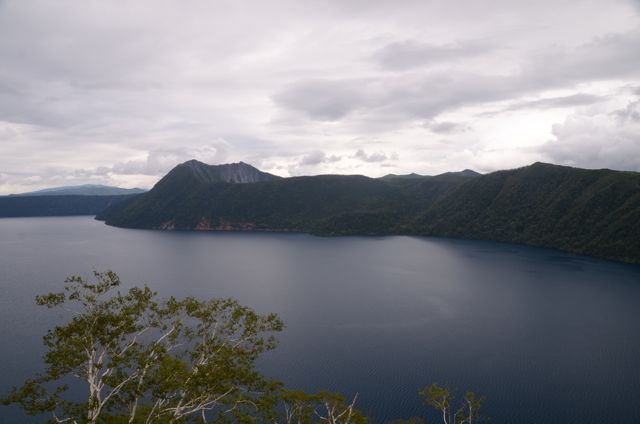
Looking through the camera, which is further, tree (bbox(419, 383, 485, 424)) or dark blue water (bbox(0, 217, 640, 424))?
dark blue water (bbox(0, 217, 640, 424))

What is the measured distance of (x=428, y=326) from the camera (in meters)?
90.7

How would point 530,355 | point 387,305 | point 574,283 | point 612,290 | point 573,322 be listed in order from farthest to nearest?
point 574,283, point 612,290, point 387,305, point 573,322, point 530,355

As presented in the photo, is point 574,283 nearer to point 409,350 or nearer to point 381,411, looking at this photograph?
point 409,350

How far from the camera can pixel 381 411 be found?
2159 inches

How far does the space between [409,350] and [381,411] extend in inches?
886

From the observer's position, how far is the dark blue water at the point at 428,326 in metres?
59.9

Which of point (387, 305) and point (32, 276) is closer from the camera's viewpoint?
point (387, 305)

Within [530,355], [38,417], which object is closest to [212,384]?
[38,417]

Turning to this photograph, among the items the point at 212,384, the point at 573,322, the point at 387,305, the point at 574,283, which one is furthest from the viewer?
the point at 574,283

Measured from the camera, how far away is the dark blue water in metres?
59.9

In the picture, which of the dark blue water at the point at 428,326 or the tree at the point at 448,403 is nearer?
the tree at the point at 448,403

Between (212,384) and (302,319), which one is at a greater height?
(212,384)

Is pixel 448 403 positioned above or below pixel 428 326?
above

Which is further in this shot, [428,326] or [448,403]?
[428,326]
